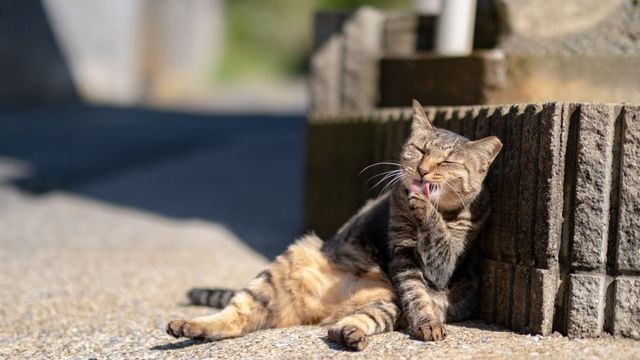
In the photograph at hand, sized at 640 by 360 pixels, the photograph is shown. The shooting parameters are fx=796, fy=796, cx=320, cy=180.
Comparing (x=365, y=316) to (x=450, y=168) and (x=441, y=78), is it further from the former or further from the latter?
(x=441, y=78)

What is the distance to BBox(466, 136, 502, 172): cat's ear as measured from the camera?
3.44 meters

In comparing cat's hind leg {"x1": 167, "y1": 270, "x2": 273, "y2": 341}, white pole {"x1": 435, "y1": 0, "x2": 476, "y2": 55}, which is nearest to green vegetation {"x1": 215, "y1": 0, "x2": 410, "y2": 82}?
white pole {"x1": 435, "y1": 0, "x2": 476, "y2": 55}

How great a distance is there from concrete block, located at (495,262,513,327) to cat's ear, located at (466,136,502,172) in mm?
476

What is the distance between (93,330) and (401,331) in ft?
4.99

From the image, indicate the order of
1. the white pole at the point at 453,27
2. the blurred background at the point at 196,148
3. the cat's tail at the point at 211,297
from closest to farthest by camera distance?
the cat's tail at the point at 211,297 → the blurred background at the point at 196,148 → the white pole at the point at 453,27

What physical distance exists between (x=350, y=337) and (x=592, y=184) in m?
1.18

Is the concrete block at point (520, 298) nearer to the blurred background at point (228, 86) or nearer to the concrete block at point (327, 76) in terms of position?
the blurred background at point (228, 86)

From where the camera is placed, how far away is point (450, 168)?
11.5 ft

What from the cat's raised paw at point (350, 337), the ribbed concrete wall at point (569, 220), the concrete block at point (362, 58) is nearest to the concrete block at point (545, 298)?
the ribbed concrete wall at point (569, 220)

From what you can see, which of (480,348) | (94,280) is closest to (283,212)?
(94,280)

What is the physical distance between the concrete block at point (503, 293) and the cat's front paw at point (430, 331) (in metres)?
0.40

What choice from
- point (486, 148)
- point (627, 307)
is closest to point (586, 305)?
point (627, 307)

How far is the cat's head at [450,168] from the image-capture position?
348 centimetres

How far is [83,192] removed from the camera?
8891 mm
